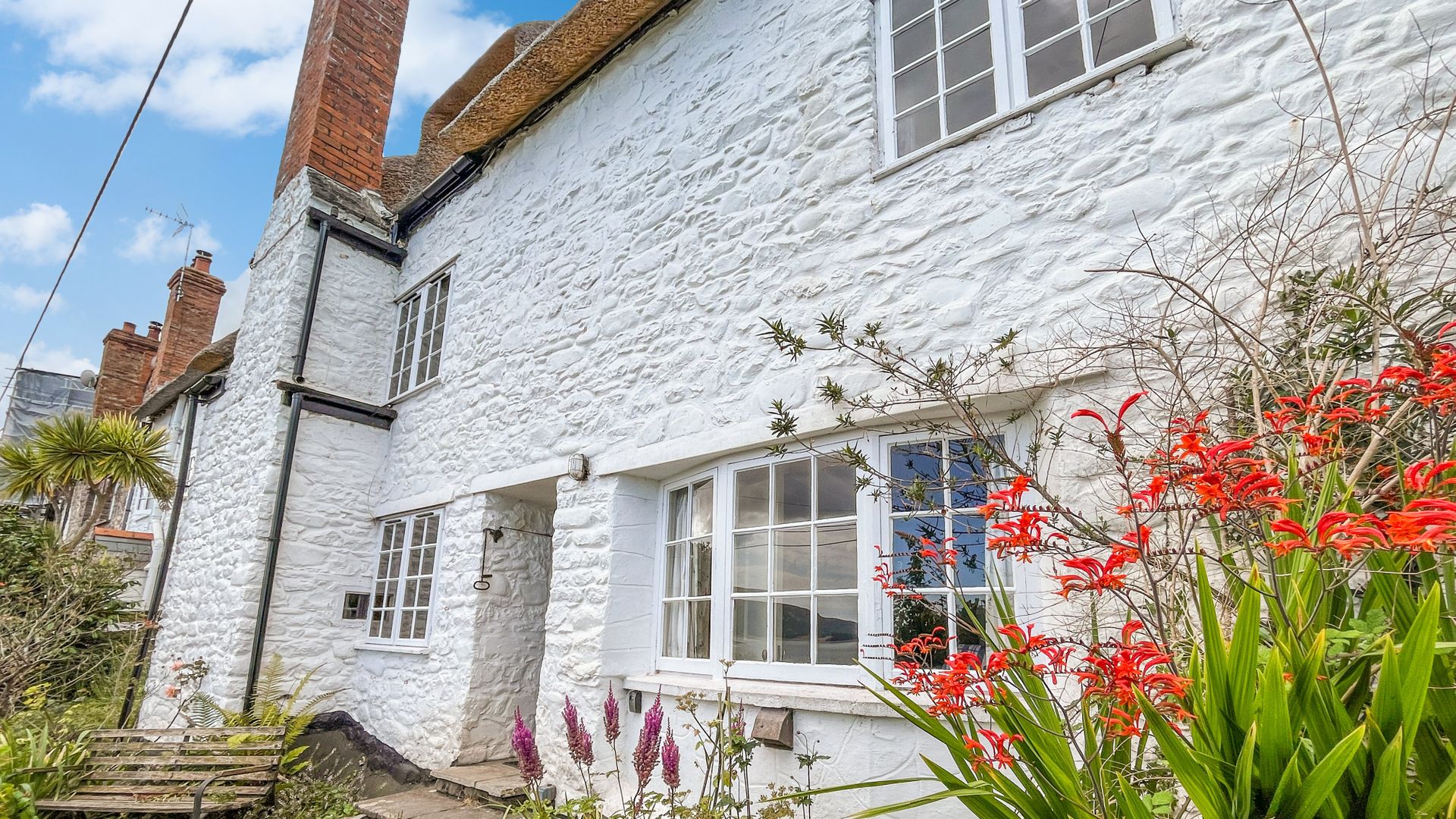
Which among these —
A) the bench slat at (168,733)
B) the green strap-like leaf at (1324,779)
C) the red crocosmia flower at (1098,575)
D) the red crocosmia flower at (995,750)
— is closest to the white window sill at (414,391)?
the bench slat at (168,733)

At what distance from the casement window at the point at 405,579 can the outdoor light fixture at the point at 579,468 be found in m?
2.06

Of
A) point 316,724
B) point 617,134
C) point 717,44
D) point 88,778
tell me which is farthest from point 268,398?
point 717,44

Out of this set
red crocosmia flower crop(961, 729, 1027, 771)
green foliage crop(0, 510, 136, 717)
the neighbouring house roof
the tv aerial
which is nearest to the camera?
red crocosmia flower crop(961, 729, 1027, 771)

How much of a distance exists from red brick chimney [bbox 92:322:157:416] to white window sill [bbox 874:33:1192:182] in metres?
16.1

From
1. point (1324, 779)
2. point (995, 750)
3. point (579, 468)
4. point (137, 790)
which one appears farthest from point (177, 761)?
point (1324, 779)

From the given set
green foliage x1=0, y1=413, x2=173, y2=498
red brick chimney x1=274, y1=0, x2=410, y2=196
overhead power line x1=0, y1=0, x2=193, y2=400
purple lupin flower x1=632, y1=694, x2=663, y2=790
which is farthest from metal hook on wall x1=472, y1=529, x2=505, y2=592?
green foliage x1=0, y1=413, x2=173, y2=498

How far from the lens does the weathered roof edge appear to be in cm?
550

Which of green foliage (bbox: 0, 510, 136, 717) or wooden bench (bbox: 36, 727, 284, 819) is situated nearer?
wooden bench (bbox: 36, 727, 284, 819)

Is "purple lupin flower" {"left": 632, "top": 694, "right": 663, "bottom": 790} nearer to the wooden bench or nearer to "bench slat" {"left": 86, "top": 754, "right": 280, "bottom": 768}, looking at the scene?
the wooden bench

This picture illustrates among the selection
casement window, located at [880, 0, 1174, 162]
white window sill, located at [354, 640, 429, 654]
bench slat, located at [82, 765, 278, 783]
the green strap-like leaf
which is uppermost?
casement window, located at [880, 0, 1174, 162]

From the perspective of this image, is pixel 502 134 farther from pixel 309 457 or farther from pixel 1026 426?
pixel 1026 426

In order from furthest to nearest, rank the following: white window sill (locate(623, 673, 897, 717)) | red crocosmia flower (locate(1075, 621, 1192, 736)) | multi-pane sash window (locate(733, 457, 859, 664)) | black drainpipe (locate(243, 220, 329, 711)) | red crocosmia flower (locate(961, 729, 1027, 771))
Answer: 1. black drainpipe (locate(243, 220, 329, 711))
2. multi-pane sash window (locate(733, 457, 859, 664))
3. white window sill (locate(623, 673, 897, 717))
4. red crocosmia flower (locate(961, 729, 1027, 771))
5. red crocosmia flower (locate(1075, 621, 1192, 736))

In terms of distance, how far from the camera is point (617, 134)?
18.5ft

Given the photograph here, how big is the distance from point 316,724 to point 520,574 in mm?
2519
